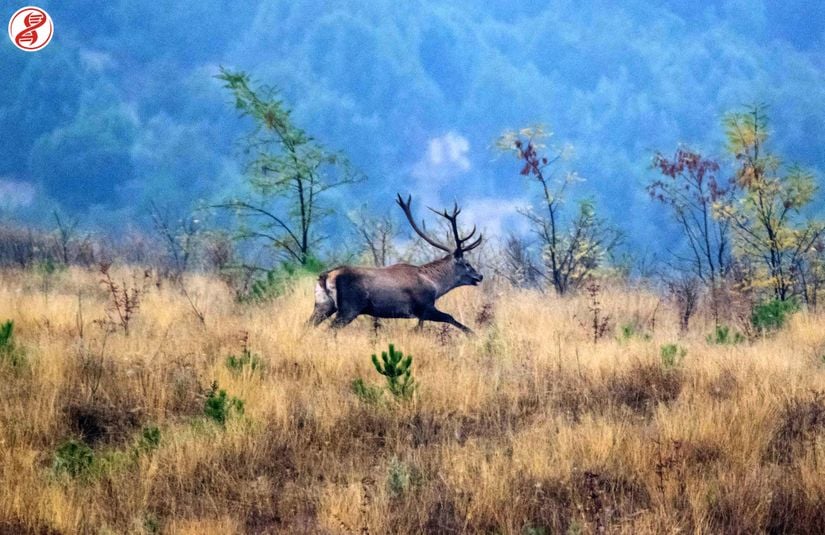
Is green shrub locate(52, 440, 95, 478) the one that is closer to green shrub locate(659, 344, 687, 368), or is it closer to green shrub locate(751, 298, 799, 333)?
green shrub locate(659, 344, 687, 368)

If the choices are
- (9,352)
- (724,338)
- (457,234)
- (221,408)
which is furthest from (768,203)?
(9,352)

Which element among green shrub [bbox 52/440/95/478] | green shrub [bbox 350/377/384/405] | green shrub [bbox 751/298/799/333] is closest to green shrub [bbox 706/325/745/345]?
green shrub [bbox 751/298/799/333]

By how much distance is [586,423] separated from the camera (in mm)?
5984

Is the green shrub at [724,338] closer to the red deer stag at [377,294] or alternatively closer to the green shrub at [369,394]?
the red deer stag at [377,294]

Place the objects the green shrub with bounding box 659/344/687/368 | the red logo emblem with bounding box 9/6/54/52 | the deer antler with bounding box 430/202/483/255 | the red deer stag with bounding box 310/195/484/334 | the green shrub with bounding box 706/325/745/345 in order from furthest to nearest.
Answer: the red logo emblem with bounding box 9/6/54/52, the deer antler with bounding box 430/202/483/255, the red deer stag with bounding box 310/195/484/334, the green shrub with bounding box 706/325/745/345, the green shrub with bounding box 659/344/687/368

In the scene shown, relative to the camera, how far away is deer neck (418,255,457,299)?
34.8 ft

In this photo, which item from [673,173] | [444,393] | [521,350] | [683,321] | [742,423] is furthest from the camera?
[673,173]

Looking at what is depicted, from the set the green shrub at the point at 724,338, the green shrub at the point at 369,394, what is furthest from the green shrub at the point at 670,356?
the green shrub at the point at 369,394

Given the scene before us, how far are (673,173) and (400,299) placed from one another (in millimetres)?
8194

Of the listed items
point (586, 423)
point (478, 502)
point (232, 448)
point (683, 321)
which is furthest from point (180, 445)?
point (683, 321)

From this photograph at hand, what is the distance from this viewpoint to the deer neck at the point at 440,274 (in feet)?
34.8

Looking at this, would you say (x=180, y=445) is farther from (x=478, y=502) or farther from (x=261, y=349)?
(x=261, y=349)

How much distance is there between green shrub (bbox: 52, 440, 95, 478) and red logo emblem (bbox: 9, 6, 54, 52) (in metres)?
8.03

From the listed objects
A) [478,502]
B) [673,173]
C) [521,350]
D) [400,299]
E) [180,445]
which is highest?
[673,173]
